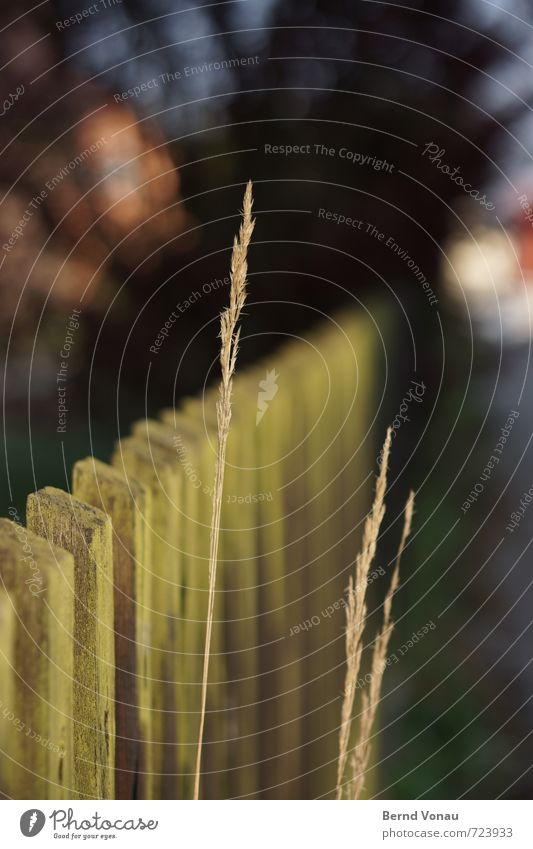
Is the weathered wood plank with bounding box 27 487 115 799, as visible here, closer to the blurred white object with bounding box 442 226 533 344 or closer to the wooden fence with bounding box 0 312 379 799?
the wooden fence with bounding box 0 312 379 799

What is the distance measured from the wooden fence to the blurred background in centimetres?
60

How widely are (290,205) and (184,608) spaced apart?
1911 millimetres

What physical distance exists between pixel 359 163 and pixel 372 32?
43 centimetres

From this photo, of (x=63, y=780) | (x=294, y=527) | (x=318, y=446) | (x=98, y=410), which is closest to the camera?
(x=63, y=780)

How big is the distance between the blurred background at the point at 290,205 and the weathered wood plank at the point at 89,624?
130 cm

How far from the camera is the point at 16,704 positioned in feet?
2.67

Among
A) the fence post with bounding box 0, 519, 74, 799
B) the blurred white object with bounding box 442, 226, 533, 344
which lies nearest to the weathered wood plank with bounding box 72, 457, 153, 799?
the fence post with bounding box 0, 519, 74, 799

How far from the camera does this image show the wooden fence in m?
0.85

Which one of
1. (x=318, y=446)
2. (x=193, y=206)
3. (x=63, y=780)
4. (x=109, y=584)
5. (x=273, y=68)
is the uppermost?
(x=273, y=68)

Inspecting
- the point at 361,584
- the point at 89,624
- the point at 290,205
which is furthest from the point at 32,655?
the point at 290,205

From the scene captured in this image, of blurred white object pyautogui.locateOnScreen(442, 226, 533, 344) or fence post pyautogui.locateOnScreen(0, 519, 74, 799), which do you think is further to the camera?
blurred white object pyautogui.locateOnScreen(442, 226, 533, 344)

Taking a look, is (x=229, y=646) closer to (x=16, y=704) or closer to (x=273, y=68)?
(x=16, y=704)

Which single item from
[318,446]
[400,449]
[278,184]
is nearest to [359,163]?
[278,184]

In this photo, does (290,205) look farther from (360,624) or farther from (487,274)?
(360,624)
